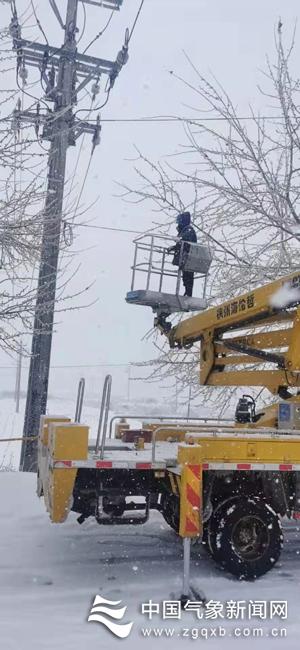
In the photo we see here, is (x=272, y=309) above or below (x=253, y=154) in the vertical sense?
below

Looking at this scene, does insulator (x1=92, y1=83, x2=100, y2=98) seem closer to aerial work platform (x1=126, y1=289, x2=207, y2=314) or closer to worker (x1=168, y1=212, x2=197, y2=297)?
worker (x1=168, y1=212, x2=197, y2=297)

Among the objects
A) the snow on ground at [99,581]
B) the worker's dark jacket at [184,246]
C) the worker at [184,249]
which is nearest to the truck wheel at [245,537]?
the snow on ground at [99,581]

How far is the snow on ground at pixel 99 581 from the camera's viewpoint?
4.24m

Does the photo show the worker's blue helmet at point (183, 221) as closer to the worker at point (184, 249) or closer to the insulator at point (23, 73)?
the worker at point (184, 249)

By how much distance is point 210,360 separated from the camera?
297 inches

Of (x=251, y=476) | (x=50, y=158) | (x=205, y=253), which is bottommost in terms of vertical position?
(x=251, y=476)

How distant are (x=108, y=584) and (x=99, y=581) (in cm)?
12

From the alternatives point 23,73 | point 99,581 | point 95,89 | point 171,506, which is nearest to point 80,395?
point 171,506

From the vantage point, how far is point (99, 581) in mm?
5473

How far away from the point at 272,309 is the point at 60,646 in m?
3.65

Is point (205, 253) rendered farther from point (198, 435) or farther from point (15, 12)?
point (15, 12)

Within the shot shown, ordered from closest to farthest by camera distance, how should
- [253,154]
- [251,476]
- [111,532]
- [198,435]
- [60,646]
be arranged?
[60,646]
[198,435]
[251,476]
[111,532]
[253,154]

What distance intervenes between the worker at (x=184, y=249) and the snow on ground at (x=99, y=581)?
3.00 metres

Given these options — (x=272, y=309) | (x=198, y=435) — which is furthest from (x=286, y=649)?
(x=272, y=309)
